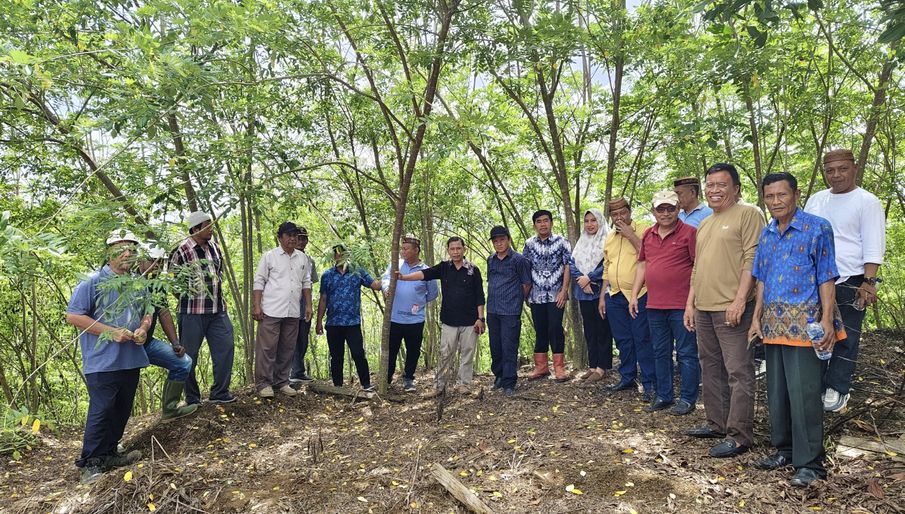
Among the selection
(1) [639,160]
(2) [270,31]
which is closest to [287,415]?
(2) [270,31]

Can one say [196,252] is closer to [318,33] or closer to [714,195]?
[318,33]

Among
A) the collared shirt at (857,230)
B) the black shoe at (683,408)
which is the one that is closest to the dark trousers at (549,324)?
the black shoe at (683,408)

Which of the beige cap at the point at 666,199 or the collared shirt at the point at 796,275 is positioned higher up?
the beige cap at the point at 666,199

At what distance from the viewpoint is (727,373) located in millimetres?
3506

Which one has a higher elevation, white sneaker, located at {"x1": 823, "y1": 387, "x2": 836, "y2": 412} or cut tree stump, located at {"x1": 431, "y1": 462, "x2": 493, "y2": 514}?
white sneaker, located at {"x1": 823, "y1": 387, "x2": 836, "y2": 412}

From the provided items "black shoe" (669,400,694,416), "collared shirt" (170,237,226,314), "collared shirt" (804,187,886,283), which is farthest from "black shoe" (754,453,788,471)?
"collared shirt" (170,237,226,314)

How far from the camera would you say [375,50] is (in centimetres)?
543

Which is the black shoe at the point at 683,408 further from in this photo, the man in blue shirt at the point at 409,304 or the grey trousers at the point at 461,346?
the man in blue shirt at the point at 409,304

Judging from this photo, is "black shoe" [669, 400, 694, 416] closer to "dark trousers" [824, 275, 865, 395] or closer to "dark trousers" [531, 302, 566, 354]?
"dark trousers" [824, 275, 865, 395]

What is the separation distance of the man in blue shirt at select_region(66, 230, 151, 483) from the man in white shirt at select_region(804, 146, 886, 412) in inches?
190

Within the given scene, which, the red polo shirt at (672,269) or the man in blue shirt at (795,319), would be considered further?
the red polo shirt at (672,269)

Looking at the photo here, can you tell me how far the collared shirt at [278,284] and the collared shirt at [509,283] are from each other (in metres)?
2.00

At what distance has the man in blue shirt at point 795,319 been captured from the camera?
2775 mm

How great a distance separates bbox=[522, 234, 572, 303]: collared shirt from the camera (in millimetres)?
5473
